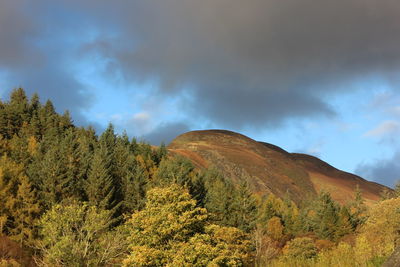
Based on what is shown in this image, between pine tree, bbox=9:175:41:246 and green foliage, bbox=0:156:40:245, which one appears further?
green foliage, bbox=0:156:40:245

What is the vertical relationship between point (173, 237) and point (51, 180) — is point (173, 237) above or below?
below

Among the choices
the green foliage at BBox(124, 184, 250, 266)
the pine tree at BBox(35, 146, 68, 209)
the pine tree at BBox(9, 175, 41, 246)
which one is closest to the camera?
the green foliage at BBox(124, 184, 250, 266)

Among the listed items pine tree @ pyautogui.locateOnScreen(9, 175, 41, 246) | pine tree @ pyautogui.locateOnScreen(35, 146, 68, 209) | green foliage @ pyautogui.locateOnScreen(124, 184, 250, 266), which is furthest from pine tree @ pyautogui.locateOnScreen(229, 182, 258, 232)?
green foliage @ pyautogui.locateOnScreen(124, 184, 250, 266)

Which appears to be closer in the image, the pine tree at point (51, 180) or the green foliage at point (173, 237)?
the green foliage at point (173, 237)

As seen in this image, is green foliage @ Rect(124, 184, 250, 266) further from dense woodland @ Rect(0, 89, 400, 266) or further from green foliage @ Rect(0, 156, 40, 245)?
green foliage @ Rect(0, 156, 40, 245)

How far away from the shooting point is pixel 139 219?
28234 millimetres

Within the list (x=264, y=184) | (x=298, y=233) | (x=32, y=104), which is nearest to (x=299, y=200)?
(x=264, y=184)

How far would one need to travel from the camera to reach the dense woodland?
85.2 ft

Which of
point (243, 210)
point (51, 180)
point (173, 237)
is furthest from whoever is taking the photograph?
point (243, 210)

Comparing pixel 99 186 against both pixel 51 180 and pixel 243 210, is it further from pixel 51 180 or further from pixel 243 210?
pixel 243 210

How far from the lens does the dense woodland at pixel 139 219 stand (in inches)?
1022

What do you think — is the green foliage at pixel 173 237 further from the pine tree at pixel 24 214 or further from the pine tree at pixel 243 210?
the pine tree at pixel 243 210

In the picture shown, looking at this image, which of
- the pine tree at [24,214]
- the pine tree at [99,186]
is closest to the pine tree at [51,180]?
the pine tree at [24,214]

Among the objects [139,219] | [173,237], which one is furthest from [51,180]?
[173,237]
